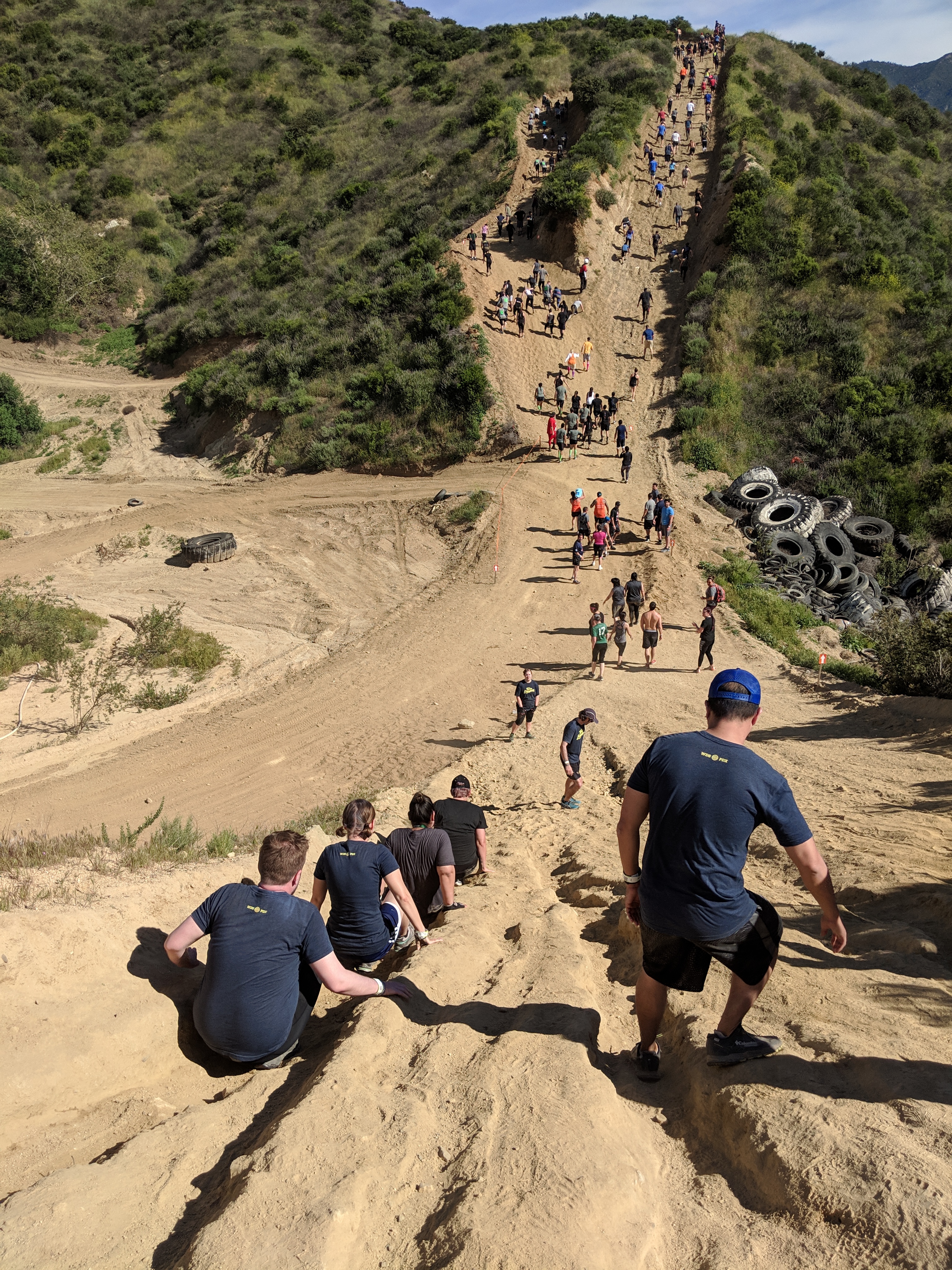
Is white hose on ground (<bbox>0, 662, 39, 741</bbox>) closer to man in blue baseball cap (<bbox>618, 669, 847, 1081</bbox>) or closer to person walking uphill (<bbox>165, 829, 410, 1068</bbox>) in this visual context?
person walking uphill (<bbox>165, 829, 410, 1068</bbox>)

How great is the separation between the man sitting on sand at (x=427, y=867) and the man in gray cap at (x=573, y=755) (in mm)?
3687

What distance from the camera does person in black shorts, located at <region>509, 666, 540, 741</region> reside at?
12.4 metres

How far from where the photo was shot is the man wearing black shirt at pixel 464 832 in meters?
6.75

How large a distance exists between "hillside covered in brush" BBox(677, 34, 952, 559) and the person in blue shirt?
1816 centimetres

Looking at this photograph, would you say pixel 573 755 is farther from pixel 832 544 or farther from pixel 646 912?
pixel 832 544

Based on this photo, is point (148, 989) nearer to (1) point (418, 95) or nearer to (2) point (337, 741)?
(2) point (337, 741)

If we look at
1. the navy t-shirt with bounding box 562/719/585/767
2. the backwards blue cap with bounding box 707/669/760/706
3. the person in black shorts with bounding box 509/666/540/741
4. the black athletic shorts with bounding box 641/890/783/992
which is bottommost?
the person in black shorts with bounding box 509/666/540/741

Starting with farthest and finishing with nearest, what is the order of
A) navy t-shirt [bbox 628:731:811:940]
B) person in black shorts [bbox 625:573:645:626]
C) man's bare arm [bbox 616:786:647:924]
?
person in black shorts [bbox 625:573:645:626], man's bare arm [bbox 616:786:647:924], navy t-shirt [bbox 628:731:811:940]

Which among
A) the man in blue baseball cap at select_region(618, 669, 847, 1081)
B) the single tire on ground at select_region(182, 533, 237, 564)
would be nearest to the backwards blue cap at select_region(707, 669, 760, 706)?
the man in blue baseball cap at select_region(618, 669, 847, 1081)

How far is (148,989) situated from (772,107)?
51.3m

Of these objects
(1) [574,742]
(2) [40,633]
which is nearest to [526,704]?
(1) [574,742]

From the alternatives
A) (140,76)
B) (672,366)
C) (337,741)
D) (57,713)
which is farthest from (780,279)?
(140,76)

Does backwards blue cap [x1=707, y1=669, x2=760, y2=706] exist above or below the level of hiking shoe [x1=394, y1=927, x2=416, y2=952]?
above

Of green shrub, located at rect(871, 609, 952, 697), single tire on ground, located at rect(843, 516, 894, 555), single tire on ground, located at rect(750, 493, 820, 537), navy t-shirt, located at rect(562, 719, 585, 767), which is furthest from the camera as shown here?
single tire on ground, located at rect(843, 516, 894, 555)
